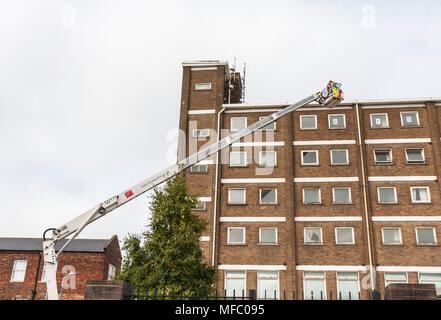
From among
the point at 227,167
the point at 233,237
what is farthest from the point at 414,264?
the point at 227,167

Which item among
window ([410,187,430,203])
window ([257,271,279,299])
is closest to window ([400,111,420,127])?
window ([410,187,430,203])

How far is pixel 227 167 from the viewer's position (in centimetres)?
3216

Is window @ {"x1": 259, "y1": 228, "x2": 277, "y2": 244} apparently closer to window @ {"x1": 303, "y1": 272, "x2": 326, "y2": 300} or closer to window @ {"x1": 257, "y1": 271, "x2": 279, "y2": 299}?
window @ {"x1": 257, "y1": 271, "x2": 279, "y2": 299}

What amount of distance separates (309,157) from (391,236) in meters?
8.00

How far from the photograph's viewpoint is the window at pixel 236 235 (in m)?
30.1

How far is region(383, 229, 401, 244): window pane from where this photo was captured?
29.1m

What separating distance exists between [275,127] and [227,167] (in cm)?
499

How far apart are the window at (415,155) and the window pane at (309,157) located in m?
6.74

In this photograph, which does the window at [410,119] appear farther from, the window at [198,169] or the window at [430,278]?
the window at [198,169]

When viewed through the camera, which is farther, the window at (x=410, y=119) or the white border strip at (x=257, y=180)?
the window at (x=410, y=119)

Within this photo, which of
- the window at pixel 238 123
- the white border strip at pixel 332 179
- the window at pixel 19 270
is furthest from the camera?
the window at pixel 19 270

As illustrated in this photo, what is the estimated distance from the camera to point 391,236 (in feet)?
96.0

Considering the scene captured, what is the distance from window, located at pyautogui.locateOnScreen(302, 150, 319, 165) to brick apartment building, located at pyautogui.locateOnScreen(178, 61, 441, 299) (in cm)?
8

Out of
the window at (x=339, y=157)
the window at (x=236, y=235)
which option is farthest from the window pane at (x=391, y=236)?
the window at (x=236, y=235)
